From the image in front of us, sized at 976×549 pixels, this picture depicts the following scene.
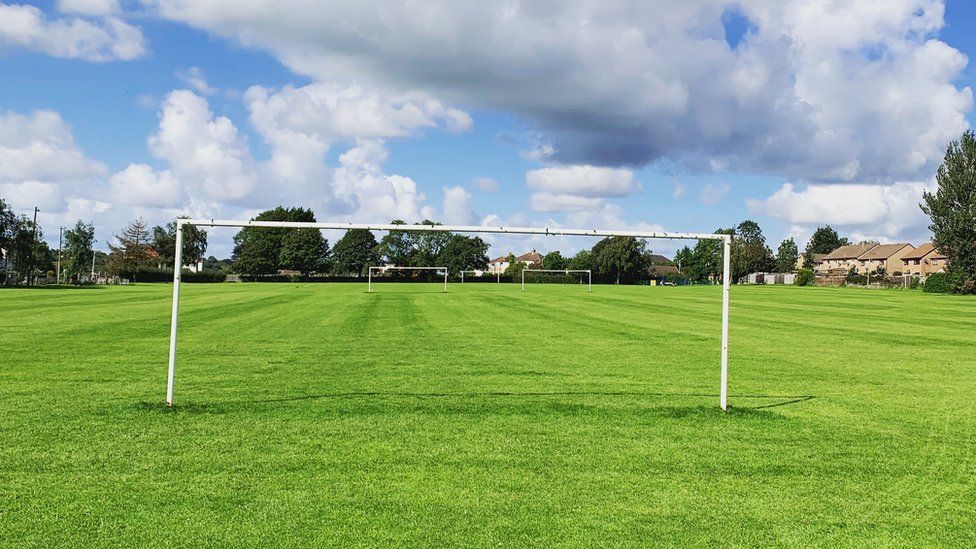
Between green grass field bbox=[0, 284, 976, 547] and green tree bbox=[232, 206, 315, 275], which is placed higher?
green tree bbox=[232, 206, 315, 275]

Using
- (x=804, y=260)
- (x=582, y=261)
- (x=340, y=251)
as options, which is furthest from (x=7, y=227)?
(x=804, y=260)

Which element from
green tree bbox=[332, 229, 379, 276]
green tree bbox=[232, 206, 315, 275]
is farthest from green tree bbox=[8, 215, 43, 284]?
green tree bbox=[332, 229, 379, 276]

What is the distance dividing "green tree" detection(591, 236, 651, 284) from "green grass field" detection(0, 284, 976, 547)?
10017 cm

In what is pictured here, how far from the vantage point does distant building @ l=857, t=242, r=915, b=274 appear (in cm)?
12900

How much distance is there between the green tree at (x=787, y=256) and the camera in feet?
518

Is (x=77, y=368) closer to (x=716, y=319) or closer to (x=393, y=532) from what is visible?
(x=393, y=532)

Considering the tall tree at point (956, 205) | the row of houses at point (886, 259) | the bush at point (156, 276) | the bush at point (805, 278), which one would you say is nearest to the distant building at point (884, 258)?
the row of houses at point (886, 259)

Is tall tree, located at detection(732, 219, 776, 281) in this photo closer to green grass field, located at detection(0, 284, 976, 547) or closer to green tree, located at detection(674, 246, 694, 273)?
green tree, located at detection(674, 246, 694, 273)

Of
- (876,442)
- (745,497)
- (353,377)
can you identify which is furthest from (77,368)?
(876,442)

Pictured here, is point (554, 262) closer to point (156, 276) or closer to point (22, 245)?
point (156, 276)

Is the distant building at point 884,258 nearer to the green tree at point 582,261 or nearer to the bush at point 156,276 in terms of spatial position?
the green tree at point 582,261

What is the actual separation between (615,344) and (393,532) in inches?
502

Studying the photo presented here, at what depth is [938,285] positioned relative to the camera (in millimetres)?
61625

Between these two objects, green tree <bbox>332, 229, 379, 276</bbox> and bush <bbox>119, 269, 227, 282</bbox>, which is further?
green tree <bbox>332, 229, 379, 276</bbox>
